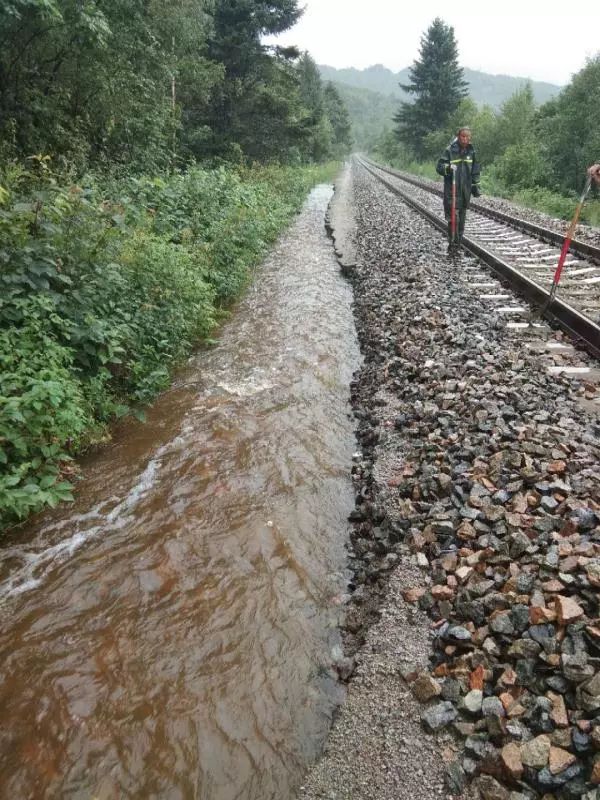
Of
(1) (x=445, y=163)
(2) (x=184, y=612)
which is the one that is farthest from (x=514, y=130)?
(2) (x=184, y=612)

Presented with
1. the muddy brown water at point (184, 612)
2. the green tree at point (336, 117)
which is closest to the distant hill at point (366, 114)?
the green tree at point (336, 117)

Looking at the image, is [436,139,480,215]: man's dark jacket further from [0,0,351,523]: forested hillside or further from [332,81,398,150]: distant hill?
[332,81,398,150]: distant hill

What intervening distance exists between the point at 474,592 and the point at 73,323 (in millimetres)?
4199

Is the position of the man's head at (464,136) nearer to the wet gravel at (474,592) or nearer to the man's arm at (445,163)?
the man's arm at (445,163)

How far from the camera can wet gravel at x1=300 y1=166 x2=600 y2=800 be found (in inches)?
80.0

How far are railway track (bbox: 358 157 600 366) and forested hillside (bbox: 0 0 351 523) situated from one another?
450cm

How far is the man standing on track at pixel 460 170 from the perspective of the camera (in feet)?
29.7

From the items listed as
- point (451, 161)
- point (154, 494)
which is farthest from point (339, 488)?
point (451, 161)

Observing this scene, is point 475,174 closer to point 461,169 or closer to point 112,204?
point 461,169

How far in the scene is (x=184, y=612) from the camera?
3107 mm

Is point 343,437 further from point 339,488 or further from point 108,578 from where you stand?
point 108,578

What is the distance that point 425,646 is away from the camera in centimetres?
262

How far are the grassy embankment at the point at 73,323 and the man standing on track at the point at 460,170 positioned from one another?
507 centimetres

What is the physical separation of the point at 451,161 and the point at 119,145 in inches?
317
